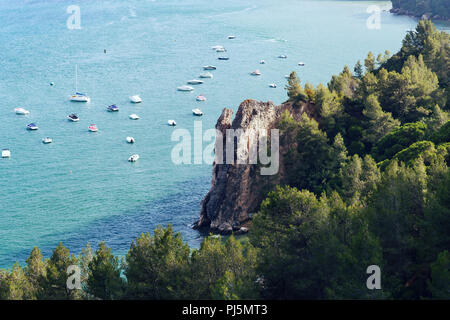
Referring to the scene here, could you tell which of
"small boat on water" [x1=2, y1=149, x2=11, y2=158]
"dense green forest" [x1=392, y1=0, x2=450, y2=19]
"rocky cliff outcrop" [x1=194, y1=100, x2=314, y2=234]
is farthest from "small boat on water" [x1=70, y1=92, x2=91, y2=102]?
"dense green forest" [x1=392, y1=0, x2=450, y2=19]

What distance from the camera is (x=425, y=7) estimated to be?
176 m

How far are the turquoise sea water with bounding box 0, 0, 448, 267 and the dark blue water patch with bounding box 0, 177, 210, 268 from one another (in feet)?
0.65

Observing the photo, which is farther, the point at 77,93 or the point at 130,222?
the point at 77,93

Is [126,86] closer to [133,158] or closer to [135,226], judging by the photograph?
[133,158]

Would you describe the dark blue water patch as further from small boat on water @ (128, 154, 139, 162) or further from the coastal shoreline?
the coastal shoreline

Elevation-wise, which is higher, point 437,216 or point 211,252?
point 437,216

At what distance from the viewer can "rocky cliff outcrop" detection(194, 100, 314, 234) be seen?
67938mm

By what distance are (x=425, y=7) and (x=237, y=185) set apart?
12949 centimetres

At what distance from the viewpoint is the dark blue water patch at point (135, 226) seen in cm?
6258

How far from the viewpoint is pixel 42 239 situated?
64.3 metres

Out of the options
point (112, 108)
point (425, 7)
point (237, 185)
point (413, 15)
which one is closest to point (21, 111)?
point (112, 108)
